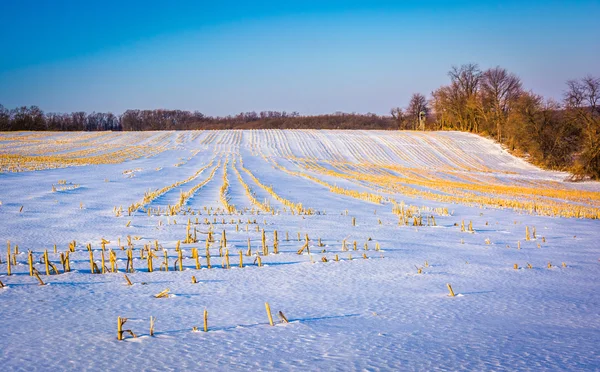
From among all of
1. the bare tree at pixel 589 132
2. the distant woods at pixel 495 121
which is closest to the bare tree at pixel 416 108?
the distant woods at pixel 495 121

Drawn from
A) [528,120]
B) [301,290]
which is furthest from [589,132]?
[301,290]


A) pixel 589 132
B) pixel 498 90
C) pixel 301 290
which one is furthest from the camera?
pixel 498 90

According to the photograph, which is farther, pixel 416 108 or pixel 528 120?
pixel 416 108

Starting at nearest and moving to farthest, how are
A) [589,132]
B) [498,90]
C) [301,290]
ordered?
1. [301,290]
2. [589,132]
3. [498,90]

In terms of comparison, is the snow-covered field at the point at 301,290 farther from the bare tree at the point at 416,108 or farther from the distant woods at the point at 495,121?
the bare tree at the point at 416,108

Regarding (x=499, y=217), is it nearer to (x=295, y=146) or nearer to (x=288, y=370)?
(x=288, y=370)

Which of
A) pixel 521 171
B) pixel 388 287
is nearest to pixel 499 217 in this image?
pixel 388 287

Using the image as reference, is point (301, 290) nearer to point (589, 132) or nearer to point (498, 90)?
point (589, 132)

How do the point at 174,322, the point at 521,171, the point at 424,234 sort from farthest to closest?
the point at 521,171
the point at 424,234
the point at 174,322

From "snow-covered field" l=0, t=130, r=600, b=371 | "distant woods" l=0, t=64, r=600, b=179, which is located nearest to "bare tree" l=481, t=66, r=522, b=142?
"distant woods" l=0, t=64, r=600, b=179

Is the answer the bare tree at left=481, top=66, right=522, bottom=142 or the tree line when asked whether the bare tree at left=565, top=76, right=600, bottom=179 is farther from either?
the bare tree at left=481, top=66, right=522, bottom=142

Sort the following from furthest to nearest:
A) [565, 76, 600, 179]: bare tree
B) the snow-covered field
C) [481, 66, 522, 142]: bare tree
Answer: [481, 66, 522, 142]: bare tree
[565, 76, 600, 179]: bare tree
the snow-covered field

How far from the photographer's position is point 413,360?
3.87 meters

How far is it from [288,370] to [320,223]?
8.98 m
